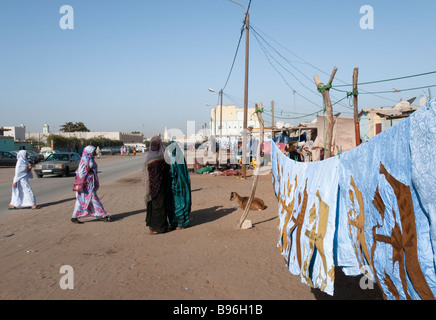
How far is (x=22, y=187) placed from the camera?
979cm

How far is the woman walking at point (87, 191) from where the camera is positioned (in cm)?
764

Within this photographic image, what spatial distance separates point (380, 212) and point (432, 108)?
0.89 meters

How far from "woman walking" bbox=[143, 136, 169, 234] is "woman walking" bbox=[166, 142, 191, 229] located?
203mm

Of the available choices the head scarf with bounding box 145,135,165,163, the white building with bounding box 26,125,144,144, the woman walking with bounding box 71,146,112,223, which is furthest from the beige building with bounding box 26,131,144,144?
the head scarf with bounding box 145,135,165,163

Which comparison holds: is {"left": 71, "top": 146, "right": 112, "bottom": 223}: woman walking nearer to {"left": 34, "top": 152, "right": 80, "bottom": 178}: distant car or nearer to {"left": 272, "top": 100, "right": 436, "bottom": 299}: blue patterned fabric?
{"left": 272, "top": 100, "right": 436, "bottom": 299}: blue patterned fabric

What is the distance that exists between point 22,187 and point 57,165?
452 inches

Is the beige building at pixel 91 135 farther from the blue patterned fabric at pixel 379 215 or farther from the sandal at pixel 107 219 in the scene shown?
the blue patterned fabric at pixel 379 215

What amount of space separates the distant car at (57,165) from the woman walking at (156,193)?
15.7 m

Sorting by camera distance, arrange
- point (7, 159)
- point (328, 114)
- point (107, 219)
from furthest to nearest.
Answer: point (7, 159) < point (107, 219) < point (328, 114)
